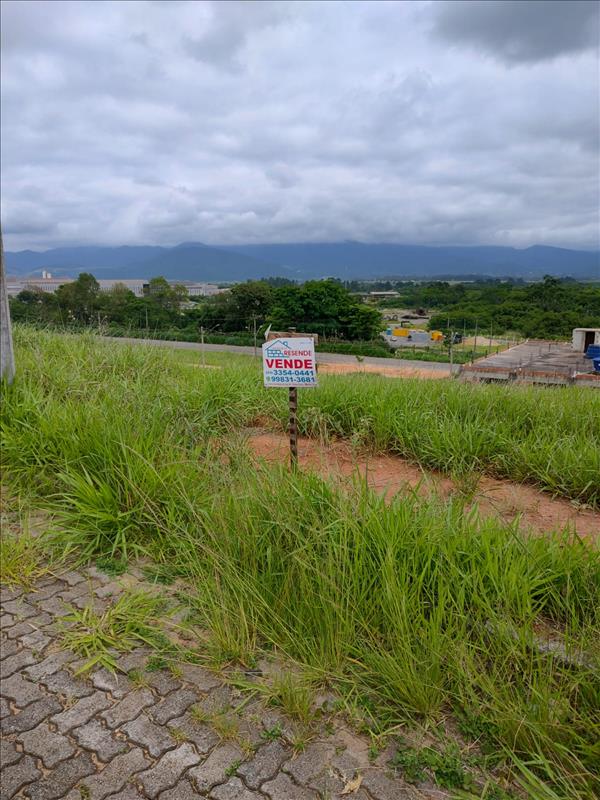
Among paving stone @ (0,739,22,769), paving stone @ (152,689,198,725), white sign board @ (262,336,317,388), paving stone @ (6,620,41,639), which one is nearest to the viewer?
paving stone @ (0,739,22,769)

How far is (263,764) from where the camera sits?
5.68ft

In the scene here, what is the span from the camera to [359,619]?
216 centimetres

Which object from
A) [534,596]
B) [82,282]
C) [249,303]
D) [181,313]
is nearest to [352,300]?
[249,303]

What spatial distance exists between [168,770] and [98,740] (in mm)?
295

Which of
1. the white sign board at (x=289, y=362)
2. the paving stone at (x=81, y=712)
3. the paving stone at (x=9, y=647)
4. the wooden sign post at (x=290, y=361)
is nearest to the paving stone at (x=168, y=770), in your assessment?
the paving stone at (x=81, y=712)

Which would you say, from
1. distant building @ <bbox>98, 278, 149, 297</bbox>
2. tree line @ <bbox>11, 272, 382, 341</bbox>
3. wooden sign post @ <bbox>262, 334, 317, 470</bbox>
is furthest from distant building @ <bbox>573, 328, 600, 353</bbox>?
wooden sign post @ <bbox>262, 334, 317, 470</bbox>

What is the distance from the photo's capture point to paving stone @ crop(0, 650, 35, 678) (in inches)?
86.8

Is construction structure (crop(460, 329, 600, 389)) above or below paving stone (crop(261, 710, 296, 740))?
above

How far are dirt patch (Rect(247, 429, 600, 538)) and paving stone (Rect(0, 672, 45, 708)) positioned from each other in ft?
5.21

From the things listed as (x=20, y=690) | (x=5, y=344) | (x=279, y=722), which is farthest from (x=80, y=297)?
(x=279, y=722)

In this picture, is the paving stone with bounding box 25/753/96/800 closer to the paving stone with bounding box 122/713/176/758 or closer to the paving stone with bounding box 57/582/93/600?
the paving stone with bounding box 122/713/176/758

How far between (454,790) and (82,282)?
30.0 ft

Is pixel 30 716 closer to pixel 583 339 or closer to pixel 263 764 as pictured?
pixel 263 764

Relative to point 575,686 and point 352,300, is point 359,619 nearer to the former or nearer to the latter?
point 575,686
